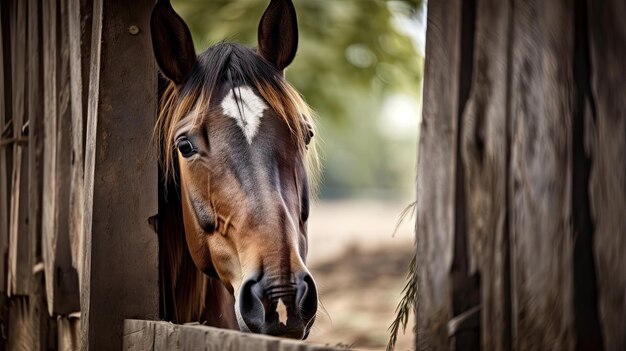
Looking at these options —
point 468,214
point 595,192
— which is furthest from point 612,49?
point 468,214

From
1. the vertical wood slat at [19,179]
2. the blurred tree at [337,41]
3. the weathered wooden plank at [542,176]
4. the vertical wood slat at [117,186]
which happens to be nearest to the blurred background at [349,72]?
the blurred tree at [337,41]

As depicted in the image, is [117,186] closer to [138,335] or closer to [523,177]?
[138,335]

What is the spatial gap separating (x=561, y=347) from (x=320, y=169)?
263cm

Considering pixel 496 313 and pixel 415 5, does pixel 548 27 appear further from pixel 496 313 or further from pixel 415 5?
pixel 415 5

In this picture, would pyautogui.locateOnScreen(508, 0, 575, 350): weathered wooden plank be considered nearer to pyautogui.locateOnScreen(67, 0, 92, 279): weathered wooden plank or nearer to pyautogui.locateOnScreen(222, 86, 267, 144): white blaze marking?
pyautogui.locateOnScreen(222, 86, 267, 144): white blaze marking

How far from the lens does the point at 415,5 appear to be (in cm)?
1221

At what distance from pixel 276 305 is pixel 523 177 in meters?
1.51

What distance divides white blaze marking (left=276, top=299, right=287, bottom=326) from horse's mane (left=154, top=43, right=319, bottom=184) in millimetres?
889

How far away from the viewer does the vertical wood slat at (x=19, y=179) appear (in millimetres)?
3963

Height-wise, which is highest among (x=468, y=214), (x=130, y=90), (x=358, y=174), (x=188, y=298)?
(x=358, y=174)

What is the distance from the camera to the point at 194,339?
2428mm

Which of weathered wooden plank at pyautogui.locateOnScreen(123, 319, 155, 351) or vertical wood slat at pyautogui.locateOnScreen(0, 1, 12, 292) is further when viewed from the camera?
vertical wood slat at pyautogui.locateOnScreen(0, 1, 12, 292)

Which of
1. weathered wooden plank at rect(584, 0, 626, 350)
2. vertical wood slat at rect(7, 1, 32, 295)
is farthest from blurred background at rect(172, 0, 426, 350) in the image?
weathered wooden plank at rect(584, 0, 626, 350)

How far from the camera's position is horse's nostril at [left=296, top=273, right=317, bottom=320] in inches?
117
